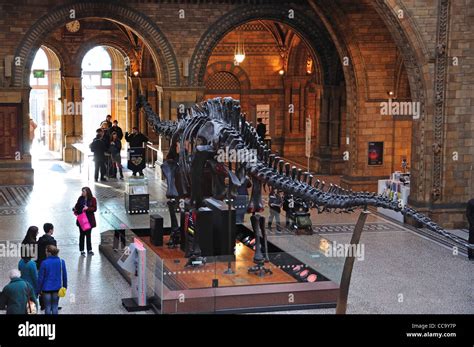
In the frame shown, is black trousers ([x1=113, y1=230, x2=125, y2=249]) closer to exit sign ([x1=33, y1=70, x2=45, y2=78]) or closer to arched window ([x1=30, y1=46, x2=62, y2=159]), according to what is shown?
arched window ([x1=30, y1=46, x2=62, y2=159])

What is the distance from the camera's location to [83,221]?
19156 mm

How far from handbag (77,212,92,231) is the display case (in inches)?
150

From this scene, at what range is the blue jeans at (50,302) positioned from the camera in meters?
14.5

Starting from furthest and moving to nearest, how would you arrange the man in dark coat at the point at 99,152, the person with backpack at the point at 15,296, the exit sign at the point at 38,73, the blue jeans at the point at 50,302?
the exit sign at the point at 38,73 < the man in dark coat at the point at 99,152 < the blue jeans at the point at 50,302 < the person with backpack at the point at 15,296

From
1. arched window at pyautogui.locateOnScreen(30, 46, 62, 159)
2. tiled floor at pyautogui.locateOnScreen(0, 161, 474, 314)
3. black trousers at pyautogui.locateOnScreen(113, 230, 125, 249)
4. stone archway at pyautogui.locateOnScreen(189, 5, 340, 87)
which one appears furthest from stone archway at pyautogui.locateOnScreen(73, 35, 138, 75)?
black trousers at pyautogui.locateOnScreen(113, 230, 125, 249)

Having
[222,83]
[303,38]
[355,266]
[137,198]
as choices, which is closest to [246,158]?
[355,266]

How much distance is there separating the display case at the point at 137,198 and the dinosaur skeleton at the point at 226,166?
129 inches

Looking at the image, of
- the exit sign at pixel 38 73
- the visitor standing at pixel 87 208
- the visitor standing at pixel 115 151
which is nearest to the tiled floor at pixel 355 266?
the visitor standing at pixel 87 208

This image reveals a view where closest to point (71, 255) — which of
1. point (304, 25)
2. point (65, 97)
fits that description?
point (304, 25)

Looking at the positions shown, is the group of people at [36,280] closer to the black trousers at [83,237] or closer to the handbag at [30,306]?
the handbag at [30,306]

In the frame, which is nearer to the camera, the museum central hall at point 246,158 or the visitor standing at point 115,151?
the museum central hall at point 246,158

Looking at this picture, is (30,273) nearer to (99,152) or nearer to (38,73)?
(99,152)

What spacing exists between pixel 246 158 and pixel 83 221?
3932mm

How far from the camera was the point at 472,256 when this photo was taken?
775 inches
